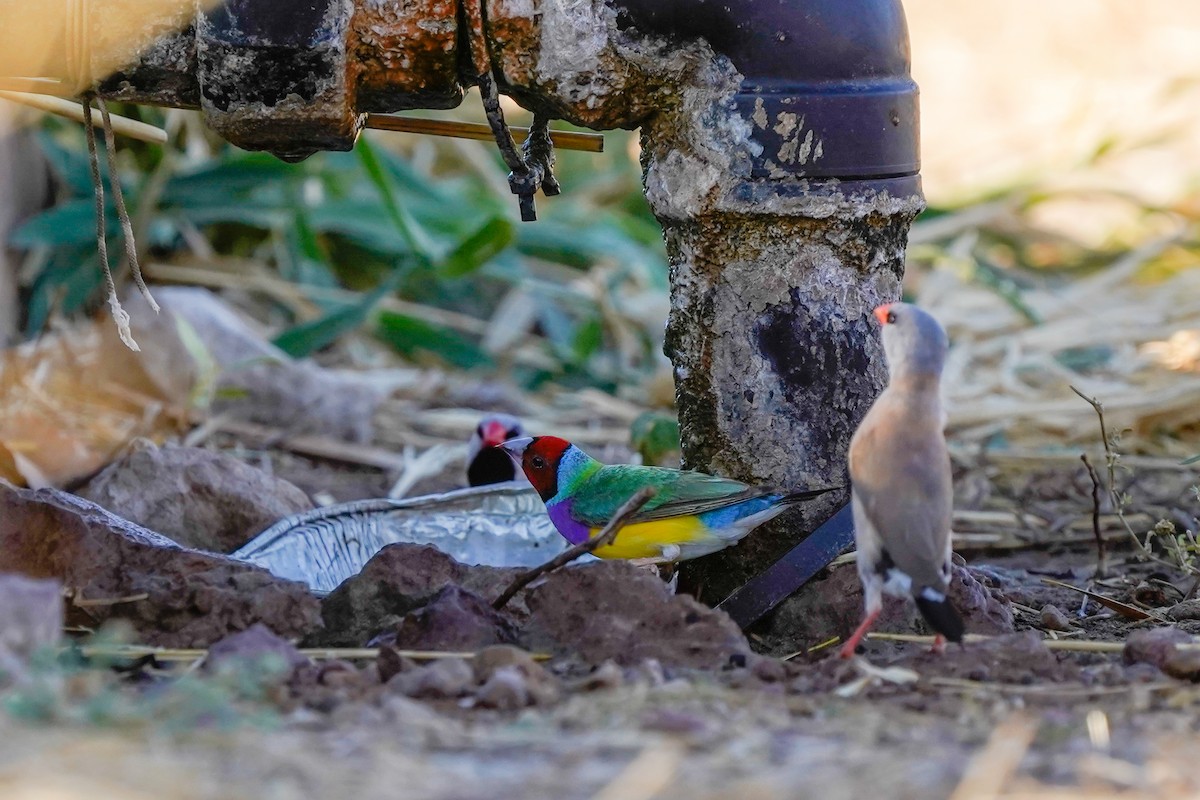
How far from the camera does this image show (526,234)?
19.0 ft

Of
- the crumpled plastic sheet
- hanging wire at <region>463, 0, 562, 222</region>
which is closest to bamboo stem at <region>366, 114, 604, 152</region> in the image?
hanging wire at <region>463, 0, 562, 222</region>

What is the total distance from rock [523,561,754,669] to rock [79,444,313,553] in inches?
40.0

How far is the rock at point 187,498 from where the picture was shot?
2.97 meters

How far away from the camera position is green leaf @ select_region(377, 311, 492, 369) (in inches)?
208

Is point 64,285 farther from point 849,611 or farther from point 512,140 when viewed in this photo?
point 849,611

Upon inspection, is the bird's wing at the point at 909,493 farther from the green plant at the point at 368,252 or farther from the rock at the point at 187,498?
the green plant at the point at 368,252

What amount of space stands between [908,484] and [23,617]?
117 centimetres

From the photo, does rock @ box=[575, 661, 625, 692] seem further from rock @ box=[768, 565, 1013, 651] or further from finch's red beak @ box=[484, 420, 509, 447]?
finch's red beak @ box=[484, 420, 509, 447]

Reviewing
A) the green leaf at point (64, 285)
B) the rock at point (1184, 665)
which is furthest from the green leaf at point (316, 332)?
the rock at point (1184, 665)

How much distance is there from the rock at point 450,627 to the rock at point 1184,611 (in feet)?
4.04

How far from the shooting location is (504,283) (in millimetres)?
6004

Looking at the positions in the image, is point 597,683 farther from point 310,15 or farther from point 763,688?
point 310,15

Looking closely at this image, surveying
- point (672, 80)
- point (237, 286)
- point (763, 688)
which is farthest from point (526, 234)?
point (763, 688)

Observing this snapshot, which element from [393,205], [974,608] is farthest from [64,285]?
[974,608]
